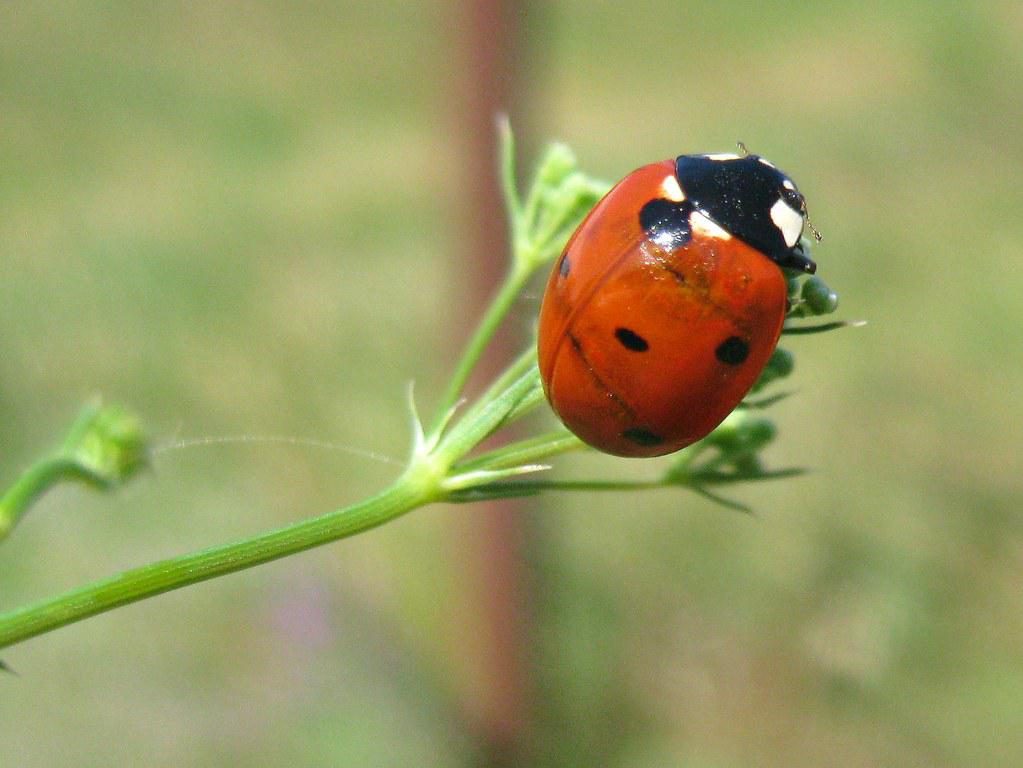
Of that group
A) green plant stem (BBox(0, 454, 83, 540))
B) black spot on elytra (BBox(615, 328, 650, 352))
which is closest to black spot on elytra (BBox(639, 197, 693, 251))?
black spot on elytra (BBox(615, 328, 650, 352))

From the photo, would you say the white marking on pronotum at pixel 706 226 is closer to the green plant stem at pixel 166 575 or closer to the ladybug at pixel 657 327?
the ladybug at pixel 657 327

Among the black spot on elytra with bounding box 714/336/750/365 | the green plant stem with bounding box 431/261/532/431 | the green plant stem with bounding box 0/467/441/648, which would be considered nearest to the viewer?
the green plant stem with bounding box 0/467/441/648

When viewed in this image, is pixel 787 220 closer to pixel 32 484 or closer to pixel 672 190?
pixel 672 190

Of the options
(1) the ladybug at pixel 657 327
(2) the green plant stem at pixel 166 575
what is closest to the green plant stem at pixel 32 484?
(2) the green plant stem at pixel 166 575

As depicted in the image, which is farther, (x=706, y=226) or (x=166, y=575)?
(x=706, y=226)

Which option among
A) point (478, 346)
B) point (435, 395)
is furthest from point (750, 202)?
point (435, 395)

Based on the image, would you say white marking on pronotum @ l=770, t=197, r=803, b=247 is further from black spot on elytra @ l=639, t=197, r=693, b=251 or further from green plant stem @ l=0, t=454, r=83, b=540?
green plant stem @ l=0, t=454, r=83, b=540
